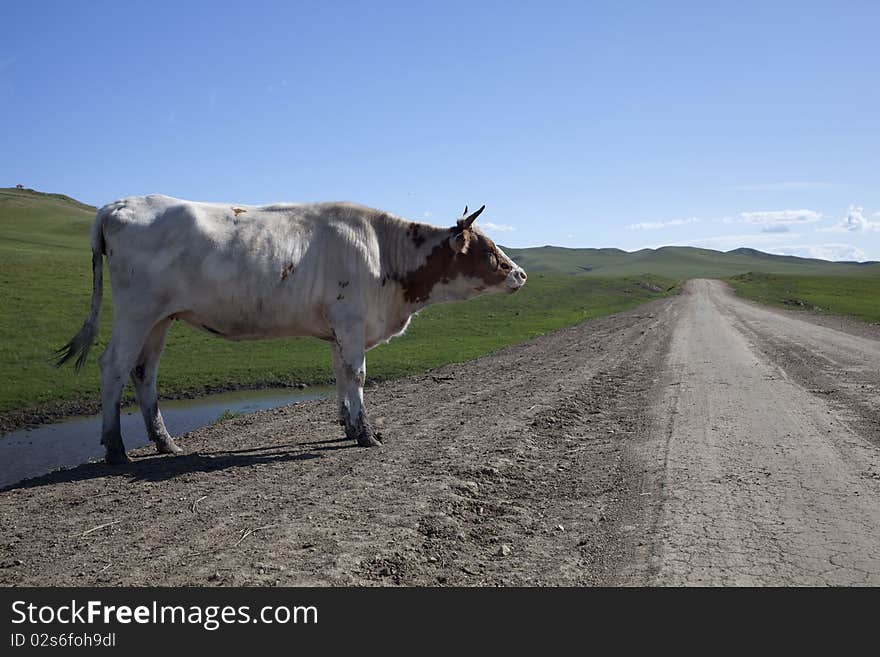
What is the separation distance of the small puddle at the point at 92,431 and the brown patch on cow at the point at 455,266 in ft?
22.2

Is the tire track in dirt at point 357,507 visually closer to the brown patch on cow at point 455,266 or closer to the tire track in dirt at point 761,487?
the tire track in dirt at point 761,487

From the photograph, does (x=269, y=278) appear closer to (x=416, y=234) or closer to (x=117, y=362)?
(x=117, y=362)

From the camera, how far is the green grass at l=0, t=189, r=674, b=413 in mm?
22375

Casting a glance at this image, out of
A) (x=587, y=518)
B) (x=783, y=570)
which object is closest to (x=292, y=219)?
(x=587, y=518)

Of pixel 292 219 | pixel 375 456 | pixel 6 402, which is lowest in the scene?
pixel 6 402

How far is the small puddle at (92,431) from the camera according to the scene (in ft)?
45.6

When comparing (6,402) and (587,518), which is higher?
(587,518)

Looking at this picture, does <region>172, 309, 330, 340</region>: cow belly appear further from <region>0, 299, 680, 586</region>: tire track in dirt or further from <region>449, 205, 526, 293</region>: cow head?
<region>449, 205, 526, 293</region>: cow head

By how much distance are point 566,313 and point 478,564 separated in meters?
48.6

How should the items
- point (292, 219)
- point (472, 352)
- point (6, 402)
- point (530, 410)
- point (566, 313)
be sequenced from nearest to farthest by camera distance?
1. point (292, 219)
2. point (530, 410)
3. point (6, 402)
4. point (472, 352)
5. point (566, 313)

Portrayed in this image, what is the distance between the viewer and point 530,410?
1327 cm

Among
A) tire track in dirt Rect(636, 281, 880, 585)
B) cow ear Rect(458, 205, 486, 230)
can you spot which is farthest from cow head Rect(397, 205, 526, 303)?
tire track in dirt Rect(636, 281, 880, 585)

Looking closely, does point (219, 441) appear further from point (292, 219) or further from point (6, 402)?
point (6, 402)

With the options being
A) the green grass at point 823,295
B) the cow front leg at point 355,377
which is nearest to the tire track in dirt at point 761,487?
the cow front leg at point 355,377
